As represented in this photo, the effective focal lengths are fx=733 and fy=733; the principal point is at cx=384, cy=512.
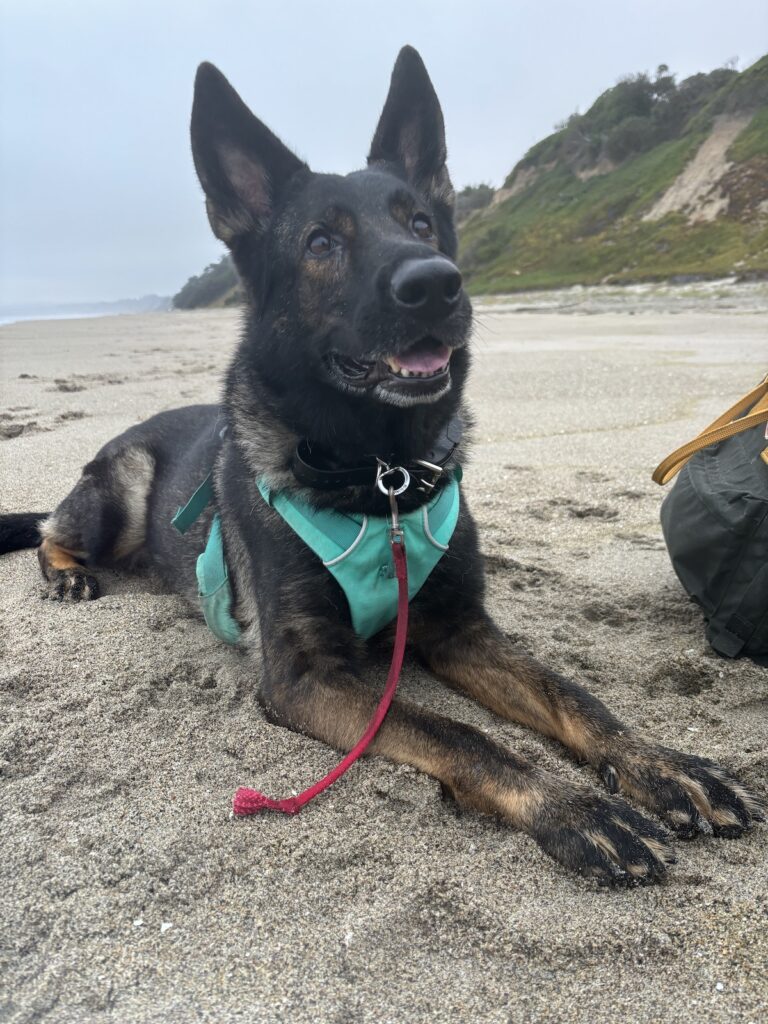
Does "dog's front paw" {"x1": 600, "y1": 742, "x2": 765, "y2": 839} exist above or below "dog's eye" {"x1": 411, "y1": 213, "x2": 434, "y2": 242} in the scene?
below

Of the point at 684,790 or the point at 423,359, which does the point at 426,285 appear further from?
the point at 684,790

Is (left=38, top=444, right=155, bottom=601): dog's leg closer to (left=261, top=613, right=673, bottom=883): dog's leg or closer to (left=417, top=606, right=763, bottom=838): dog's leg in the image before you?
(left=261, top=613, right=673, bottom=883): dog's leg

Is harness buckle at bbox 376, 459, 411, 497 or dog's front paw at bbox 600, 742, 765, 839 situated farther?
Answer: harness buckle at bbox 376, 459, 411, 497

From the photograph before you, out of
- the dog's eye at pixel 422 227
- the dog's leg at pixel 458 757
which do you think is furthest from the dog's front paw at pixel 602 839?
the dog's eye at pixel 422 227

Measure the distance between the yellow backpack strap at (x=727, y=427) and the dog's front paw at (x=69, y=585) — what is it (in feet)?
9.05

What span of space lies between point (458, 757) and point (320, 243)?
1925mm

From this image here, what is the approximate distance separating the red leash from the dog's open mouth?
1.57 feet

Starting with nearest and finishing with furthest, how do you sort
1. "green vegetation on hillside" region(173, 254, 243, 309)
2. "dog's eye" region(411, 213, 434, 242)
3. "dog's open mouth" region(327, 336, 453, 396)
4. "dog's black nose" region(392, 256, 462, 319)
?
"dog's black nose" region(392, 256, 462, 319)
"dog's open mouth" region(327, 336, 453, 396)
"dog's eye" region(411, 213, 434, 242)
"green vegetation on hillside" region(173, 254, 243, 309)

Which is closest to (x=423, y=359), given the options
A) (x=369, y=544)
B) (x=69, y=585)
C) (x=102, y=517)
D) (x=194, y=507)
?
(x=369, y=544)

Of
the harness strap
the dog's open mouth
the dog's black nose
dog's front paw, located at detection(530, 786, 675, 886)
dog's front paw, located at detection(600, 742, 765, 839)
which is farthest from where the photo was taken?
the harness strap

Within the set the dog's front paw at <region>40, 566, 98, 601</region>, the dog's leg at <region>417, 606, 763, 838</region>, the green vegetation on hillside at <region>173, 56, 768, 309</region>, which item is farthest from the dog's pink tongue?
the green vegetation on hillside at <region>173, 56, 768, 309</region>

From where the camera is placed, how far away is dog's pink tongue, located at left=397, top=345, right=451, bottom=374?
8.15ft

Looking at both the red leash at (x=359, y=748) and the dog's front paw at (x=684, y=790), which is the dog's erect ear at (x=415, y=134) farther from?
the dog's front paw at (x=684, y=790)

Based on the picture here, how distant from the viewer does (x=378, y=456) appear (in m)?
2.73
